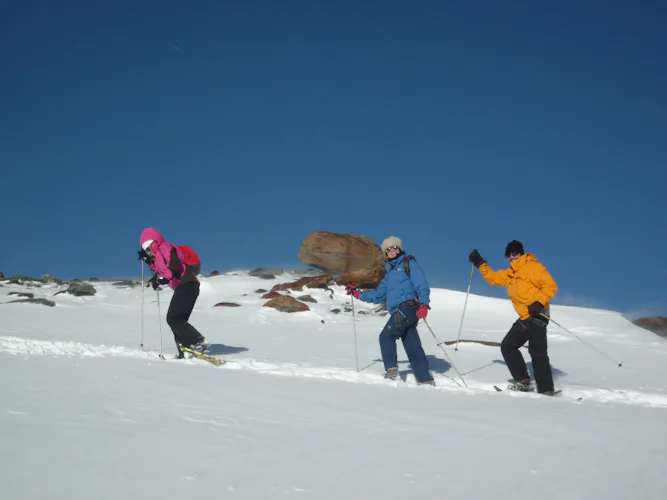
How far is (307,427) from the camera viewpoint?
4512 mm

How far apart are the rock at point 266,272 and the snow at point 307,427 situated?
12637mm

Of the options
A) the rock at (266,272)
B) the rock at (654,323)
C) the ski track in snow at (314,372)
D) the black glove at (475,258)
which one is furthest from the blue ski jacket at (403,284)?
the rock at (266,272)

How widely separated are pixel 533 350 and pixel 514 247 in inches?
50.0

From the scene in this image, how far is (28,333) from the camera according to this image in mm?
10172

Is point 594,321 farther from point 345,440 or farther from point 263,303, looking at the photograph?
point 345,440

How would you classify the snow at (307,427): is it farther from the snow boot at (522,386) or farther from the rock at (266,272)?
the rock at (266,272)

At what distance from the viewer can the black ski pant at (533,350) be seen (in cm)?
692

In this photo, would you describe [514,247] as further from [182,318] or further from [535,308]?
[182,318]

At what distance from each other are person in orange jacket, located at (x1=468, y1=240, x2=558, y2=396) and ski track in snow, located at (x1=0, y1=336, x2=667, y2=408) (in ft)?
0.93

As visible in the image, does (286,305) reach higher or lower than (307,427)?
higher

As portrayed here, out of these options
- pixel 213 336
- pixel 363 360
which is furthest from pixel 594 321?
pixel 213 336

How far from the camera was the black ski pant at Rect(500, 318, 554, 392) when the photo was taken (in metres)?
6.92

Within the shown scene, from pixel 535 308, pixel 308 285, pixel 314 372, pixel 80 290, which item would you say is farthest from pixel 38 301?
pixel 535 308

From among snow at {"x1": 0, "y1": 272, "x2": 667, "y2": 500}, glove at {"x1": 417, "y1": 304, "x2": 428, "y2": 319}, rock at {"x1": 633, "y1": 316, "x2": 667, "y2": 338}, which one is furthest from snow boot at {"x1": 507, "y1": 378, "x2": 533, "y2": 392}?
rock at {"x1": 633, "y1": 316, "x2": 667, "y2": 338}
